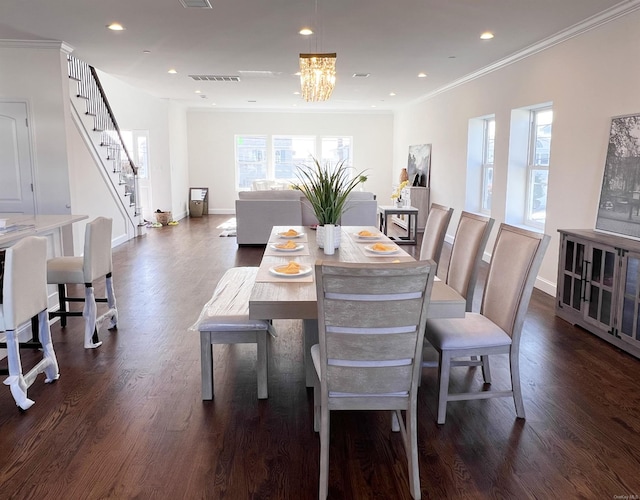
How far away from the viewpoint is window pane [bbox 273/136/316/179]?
1289cm

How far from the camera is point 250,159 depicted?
1286 centimetres

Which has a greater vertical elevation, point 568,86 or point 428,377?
point 568,86

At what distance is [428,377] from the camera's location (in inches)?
125

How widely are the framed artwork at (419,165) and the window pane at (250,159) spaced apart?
12.9ft

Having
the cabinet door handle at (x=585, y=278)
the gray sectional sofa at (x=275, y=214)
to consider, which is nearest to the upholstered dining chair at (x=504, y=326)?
the cabinet door handle at (x=585, y=278)

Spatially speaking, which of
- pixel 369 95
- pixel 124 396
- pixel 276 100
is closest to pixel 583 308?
pixel 124 396

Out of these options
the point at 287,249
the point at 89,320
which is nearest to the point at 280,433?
the point at 287,249

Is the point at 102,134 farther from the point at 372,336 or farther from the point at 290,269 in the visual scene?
the point at 372,336

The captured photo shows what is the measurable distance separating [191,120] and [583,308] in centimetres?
1075

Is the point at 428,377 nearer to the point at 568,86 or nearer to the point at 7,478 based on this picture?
the point at 7,478

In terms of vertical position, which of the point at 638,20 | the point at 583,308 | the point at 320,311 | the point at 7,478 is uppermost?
the point at 638,20

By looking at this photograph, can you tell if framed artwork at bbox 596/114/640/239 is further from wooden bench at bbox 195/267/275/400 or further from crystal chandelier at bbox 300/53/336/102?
wooden bench at bbox 195/267/275/400

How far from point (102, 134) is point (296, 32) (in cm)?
382

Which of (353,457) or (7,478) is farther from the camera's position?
(353,457)
